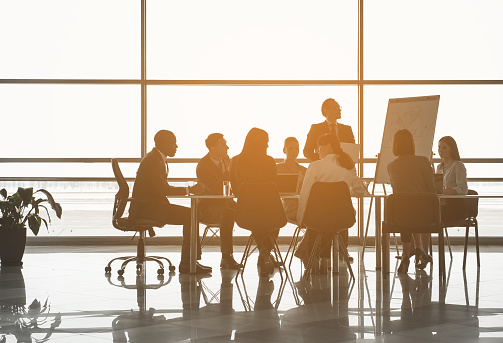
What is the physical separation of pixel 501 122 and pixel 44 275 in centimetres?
611

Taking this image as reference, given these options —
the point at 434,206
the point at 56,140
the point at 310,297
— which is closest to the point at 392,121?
the point at 434,206

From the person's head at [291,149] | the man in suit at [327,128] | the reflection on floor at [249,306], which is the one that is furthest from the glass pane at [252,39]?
the reflection on floor at [249,306]

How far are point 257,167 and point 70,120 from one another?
167 inches

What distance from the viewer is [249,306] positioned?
5.45 meters

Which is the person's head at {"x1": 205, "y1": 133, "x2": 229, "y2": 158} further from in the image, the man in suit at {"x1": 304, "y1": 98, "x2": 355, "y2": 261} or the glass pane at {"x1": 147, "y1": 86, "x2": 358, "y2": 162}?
the glass pane at {"x1": 147, "y1": 86, "x2": 358, "y2": 162}

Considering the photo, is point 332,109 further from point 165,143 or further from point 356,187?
point 165,143

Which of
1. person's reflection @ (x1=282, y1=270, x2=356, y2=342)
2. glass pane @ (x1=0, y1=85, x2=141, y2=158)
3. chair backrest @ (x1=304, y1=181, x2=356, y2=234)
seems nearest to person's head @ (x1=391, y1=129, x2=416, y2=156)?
chair backrest @ (x1=304, y1=181, x2=356, y2=234)

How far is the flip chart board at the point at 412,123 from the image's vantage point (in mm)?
7805

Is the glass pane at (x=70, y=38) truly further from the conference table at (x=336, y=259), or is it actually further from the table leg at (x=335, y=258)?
the table leg at (x=335, y=258)

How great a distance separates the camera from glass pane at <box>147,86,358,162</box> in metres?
10.4

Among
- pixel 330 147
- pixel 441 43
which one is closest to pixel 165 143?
pixel 330 147

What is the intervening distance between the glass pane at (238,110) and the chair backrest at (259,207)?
3.63 metres

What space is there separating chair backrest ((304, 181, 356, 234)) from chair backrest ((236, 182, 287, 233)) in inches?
12.0

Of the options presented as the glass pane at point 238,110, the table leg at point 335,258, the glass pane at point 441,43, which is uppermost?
the glass pane at point 441,43
